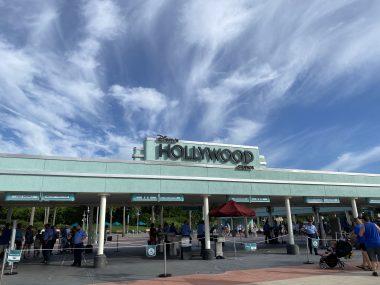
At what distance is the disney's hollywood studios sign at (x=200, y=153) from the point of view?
53.7 ft

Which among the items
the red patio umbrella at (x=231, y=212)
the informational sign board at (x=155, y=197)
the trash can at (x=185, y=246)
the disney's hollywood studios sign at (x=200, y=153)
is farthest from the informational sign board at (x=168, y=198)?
the trash can at (x=185, y=246)

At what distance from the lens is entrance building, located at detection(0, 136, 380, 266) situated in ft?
43.8

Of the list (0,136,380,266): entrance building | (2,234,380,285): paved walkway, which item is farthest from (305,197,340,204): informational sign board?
(2,234,380,285): paved walkway

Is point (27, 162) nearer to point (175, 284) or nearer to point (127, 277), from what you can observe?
point (127, 277)

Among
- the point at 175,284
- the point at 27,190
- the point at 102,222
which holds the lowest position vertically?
the point at 175,284

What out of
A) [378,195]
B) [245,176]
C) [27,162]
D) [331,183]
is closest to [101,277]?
[27,162]

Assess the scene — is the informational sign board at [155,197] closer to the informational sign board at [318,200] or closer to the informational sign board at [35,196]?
the informational sign board at [35,196]

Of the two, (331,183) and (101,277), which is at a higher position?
(331,183)

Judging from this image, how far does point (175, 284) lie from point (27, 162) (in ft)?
25.7

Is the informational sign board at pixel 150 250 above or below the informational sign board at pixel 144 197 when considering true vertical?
below

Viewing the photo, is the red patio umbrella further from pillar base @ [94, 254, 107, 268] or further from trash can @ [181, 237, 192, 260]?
pillar base @ [94, 254, 107, 268]

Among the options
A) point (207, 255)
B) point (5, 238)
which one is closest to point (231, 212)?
point (207, 255)

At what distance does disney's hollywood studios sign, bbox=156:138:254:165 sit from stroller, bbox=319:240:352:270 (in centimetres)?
717

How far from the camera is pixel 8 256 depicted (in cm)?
1141
